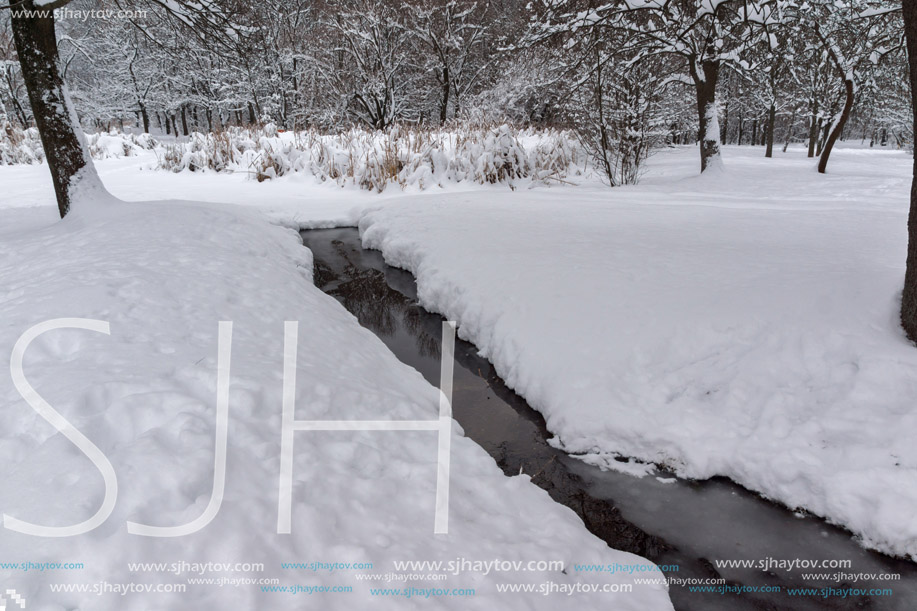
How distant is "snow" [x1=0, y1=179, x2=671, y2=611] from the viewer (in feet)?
4.73

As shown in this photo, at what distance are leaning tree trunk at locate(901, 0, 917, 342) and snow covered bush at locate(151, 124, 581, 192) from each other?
726cm

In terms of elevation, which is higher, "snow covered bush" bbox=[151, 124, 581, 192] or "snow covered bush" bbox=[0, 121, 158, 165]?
"snow covered bush" bbox=[0, 121, 158, 165]

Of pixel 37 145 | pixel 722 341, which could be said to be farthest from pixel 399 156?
pixel 37 145

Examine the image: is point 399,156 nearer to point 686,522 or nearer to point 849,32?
point 849,32

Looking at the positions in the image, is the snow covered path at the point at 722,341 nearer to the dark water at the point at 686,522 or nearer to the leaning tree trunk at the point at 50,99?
the dark water at the point at 686,522

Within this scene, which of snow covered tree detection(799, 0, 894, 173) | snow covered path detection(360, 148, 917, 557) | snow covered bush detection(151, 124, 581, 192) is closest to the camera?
snow covered path detection(360, 148, 917, 557)

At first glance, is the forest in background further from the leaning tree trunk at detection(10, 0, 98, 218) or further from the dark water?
the dark water

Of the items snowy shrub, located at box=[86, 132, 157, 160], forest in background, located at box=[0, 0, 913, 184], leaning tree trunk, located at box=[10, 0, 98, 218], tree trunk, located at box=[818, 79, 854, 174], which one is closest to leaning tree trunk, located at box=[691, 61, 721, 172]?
forest in background, located at box=[0, 0, 913, 184]

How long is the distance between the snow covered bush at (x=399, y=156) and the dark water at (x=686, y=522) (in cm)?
696

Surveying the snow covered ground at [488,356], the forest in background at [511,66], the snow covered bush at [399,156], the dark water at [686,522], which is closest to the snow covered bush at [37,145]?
the forest in background at [511,66]

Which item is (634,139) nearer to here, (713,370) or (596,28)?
(596,28)

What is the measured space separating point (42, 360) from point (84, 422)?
2.45 ft

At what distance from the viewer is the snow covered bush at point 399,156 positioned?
9984mm

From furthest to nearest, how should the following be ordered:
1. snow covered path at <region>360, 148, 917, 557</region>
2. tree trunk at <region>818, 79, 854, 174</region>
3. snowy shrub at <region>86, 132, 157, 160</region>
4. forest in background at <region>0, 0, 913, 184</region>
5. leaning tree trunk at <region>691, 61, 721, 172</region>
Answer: snowy shrub at <region>86, 132, 157, 160</region>, leaning tree trunk at <region>691, 61, 721, 172</region>, tree trunk at <region>818, 79, 854, 174</region>, forest in background at <region>0, 0, 913, 184</region>, snow covered path at <region>360, 148, 917, 557</region>
